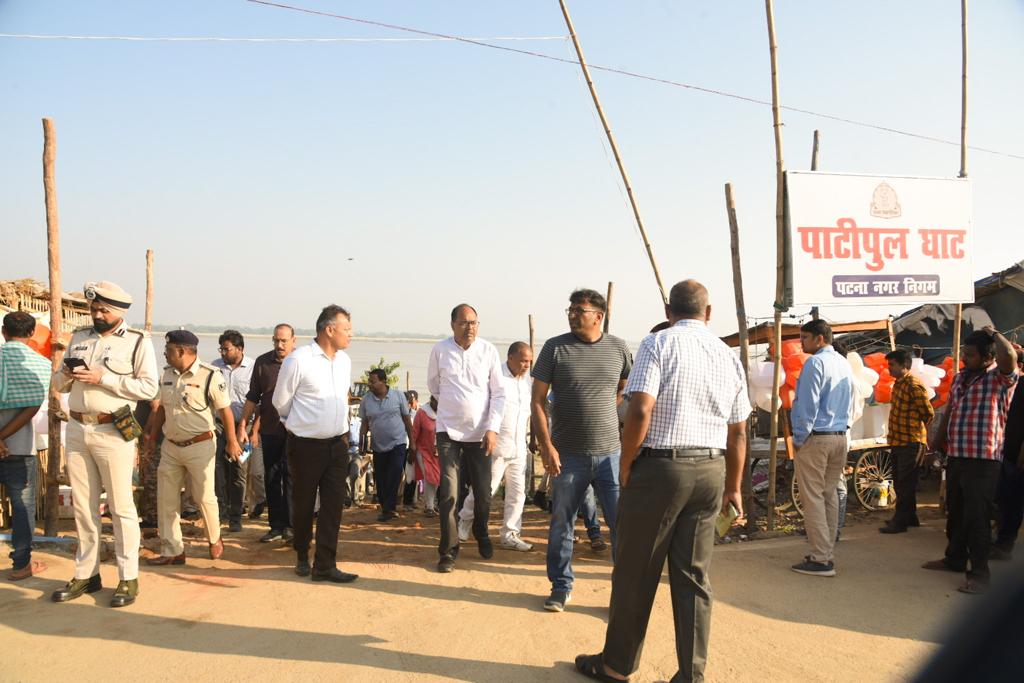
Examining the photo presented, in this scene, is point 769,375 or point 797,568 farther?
point 769,375

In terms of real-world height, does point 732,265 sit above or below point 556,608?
above

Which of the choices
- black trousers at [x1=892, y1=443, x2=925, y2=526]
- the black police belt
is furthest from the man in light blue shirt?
the black police belt

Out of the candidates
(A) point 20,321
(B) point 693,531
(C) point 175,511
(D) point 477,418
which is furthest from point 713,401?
(A) point 20,321

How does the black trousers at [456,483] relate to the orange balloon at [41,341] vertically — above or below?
below

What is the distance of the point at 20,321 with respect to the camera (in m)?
5.25

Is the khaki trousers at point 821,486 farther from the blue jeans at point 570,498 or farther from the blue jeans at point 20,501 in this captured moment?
the blue jeans at point 20,501

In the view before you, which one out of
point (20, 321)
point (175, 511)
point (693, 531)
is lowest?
point (175, 511)

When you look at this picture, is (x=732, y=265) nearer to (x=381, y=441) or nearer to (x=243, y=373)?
(x=381, y=441)

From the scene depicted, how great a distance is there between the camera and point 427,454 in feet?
27.7

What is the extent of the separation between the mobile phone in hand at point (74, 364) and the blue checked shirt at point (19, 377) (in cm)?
81

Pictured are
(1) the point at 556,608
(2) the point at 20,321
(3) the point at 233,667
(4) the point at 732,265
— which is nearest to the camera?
(3) the point at 233,667

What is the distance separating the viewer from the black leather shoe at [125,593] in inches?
184

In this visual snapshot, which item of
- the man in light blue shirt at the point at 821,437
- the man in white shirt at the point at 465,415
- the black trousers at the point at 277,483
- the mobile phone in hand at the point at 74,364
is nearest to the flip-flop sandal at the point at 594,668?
the man in white shirt at the point at 465,415

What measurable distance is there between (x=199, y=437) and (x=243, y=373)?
2024 millimetres
